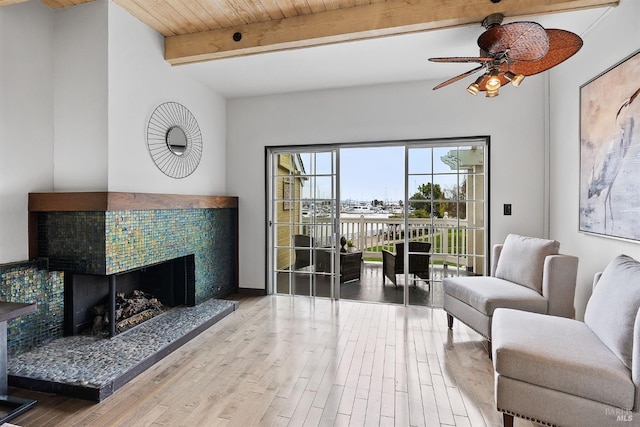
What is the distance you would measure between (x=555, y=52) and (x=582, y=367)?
201cm

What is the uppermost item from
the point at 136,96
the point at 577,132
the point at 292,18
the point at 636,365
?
the point at 292,18

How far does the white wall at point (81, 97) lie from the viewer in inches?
104

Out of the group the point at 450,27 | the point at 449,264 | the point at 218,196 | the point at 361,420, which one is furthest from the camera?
the point at 218,196

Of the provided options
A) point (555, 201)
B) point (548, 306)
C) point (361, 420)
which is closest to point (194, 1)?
point (361, 420)

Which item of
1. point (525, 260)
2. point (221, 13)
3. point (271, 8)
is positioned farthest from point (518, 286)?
point (221, 13)

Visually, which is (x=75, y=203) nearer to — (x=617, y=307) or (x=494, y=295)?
(x=494, y=295)

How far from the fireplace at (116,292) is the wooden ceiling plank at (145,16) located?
227 cm

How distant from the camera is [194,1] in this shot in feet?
8.64

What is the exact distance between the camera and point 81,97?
8.86 feet

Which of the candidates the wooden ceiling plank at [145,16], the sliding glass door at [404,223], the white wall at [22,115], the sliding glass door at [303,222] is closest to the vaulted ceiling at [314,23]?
the wooden ceiling plank at [145,16]

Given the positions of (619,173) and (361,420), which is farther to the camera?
(619,173)

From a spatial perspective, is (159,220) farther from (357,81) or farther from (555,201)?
(555,201)

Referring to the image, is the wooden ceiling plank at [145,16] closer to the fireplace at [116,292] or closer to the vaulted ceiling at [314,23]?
the vaulted ceiling at [314,23]

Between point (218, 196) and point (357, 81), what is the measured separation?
2205mm
